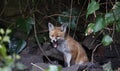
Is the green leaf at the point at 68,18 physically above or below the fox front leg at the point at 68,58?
above

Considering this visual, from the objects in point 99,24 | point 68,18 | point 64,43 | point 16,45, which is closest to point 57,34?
point 64,43

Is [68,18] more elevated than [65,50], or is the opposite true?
[68,18]

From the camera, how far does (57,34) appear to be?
17.5ft

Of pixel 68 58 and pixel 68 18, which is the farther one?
pixel 68 18

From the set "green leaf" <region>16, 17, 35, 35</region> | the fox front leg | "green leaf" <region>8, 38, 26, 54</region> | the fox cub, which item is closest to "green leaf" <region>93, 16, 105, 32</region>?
the fox cub

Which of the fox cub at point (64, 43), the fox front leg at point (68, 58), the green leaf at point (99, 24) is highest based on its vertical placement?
the green leaf at point (99, 24)

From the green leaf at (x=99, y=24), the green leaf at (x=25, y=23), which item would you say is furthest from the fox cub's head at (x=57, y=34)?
the green leaf at (x=99, y=24)

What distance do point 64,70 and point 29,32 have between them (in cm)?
152

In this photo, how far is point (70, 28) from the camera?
18.9 ft

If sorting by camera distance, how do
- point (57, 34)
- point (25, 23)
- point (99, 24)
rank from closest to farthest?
point (99, 24) < point (57, 34) < point (25, 23)

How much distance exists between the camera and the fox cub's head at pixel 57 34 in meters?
5.30

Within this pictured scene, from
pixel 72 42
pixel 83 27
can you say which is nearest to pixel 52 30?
pixel 72 42

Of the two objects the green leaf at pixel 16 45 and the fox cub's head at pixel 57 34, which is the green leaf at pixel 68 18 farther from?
the green leaf at pixel 16 45

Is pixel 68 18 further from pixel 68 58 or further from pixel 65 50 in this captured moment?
pixel 68 58
